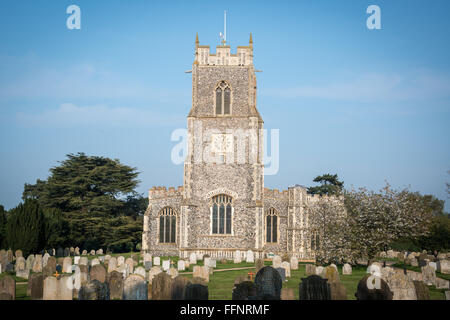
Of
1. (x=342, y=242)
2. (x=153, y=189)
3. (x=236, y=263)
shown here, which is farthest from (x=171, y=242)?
(x=342, y=242)

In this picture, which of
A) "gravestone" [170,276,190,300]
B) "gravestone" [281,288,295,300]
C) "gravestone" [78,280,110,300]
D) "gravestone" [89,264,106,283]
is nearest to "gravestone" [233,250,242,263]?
"gravestone" [89,264,106,283]

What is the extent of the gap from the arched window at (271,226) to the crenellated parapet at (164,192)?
20.7 ft

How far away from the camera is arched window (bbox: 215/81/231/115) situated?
3503 cm

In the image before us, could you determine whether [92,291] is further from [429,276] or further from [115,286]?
[429,276]

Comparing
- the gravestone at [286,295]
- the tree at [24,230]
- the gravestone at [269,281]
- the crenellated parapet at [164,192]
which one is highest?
the crenellated parapet at [164,192]

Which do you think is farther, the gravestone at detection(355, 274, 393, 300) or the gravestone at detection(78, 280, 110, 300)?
the gravestone at detection(78, 280, 110, 300)

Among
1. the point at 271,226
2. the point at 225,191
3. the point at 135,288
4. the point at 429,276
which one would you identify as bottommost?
the point at 135,288

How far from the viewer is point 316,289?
506 inches

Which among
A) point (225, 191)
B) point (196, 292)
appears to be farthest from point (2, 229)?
point (196, 292)

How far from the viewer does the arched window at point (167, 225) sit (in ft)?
117

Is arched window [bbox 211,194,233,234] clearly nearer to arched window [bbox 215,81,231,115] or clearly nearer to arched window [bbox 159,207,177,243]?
arched window [bbox 159,207,177,243]

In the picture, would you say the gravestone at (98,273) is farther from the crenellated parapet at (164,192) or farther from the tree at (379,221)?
the crenellated parapet at (164,192)

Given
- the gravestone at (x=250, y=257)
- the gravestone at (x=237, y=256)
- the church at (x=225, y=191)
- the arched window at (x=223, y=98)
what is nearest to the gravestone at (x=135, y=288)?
the gravestone at (x=237, y=256)

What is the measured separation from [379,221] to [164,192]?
53.4 feet
